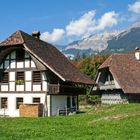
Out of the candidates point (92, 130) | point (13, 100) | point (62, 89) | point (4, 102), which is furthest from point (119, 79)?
point (92, 130)

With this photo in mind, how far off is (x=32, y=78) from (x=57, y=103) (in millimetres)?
3875

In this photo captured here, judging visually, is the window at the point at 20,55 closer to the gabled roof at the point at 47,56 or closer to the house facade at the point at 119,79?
the gabled roof at the point at 47,56

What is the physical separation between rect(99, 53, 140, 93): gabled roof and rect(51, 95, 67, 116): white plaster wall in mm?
11498

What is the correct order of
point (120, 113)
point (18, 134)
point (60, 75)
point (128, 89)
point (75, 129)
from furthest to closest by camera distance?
point (128, 89), point (60, 75), point (120, 113), point (75, 129), point (18, 134)

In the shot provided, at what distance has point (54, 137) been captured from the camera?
73.2 feet

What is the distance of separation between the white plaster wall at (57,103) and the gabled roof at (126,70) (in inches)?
453

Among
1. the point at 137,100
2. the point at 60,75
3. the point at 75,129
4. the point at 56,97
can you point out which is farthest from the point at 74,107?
the point at 75,129

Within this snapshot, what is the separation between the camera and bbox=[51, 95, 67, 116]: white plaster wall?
45350mm

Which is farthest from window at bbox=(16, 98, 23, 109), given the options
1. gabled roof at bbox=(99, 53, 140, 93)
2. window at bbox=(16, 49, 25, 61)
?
gabled roof at bbox=(99, 53, 140, 93)

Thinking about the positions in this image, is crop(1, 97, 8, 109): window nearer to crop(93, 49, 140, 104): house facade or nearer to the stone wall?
the stone wall

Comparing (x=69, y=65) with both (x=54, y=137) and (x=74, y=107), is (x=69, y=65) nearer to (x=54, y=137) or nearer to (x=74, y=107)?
(x=74, y=107)

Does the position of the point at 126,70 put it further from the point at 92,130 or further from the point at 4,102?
the point at 92,130

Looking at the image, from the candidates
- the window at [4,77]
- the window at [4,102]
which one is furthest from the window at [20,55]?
the window at [4,102]

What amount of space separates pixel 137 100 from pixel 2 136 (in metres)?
38.2
